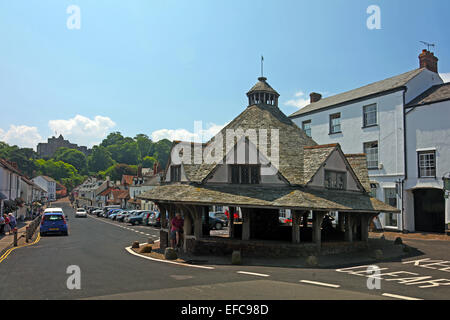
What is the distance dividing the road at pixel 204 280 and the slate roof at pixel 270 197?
263 centimetres

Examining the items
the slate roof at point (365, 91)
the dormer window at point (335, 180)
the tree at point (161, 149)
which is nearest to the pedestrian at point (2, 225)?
the dormer window at point (335, 180)

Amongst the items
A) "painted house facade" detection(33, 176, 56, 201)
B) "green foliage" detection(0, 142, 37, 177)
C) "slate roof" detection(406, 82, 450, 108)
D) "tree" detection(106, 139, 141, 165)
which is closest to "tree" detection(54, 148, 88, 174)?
"tree" detection(106, 139, 141, 165)

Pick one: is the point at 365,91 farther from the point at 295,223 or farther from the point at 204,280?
the point at 204,280

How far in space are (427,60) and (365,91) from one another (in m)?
5.18

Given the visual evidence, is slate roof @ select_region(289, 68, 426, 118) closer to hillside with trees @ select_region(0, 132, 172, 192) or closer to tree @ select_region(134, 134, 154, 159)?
hillside with trees @ select_region(0, 132, 172, 192)

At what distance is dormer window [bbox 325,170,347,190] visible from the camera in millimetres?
18312

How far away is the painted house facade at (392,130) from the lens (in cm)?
2677

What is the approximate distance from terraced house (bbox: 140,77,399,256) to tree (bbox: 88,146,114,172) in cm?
14476

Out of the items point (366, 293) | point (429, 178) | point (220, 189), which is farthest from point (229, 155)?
point (429, 178)

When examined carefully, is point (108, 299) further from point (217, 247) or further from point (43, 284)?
point (217, 247)

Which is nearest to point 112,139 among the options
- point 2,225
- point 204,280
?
point 2,225

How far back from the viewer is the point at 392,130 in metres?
28.0

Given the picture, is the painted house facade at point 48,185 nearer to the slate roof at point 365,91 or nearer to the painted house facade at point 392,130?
the slate roof at point 365,91
